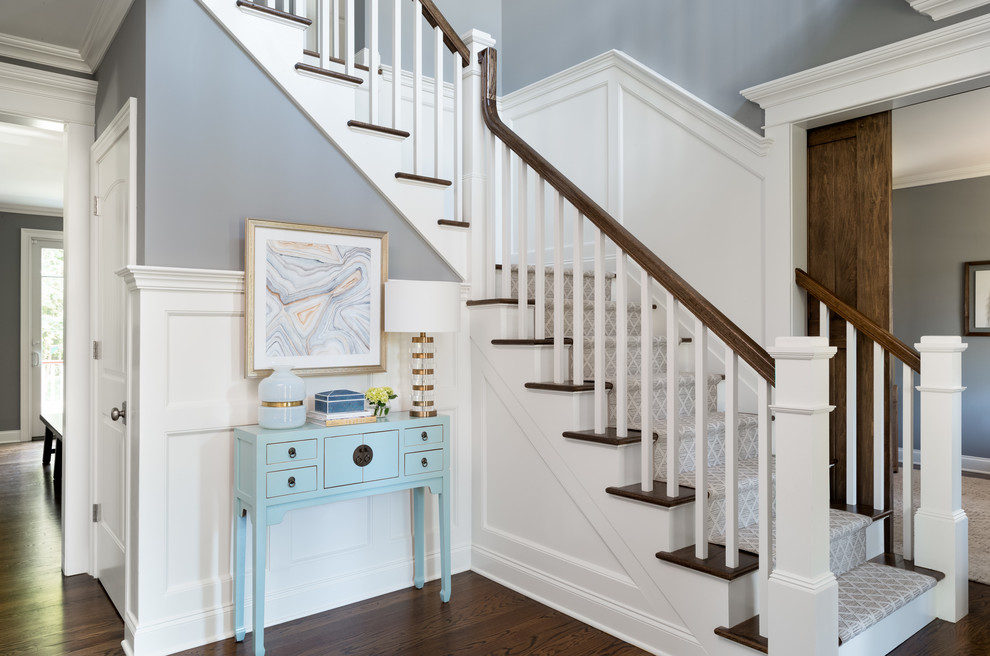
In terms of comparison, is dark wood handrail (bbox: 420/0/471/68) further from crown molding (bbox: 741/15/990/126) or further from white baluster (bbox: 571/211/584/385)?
crown molding (bbox: 741/15/990/126)

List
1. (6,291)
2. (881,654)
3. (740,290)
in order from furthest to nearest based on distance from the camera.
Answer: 1. (6,291)
2. (740,290)
3. (881,654)

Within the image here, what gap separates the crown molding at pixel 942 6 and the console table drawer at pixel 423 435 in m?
2.60

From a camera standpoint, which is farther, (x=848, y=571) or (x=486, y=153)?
(x=486, y=153)

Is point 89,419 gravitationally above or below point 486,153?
below

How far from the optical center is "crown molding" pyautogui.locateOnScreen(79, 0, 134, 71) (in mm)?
2670

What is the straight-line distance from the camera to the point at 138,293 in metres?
2.40

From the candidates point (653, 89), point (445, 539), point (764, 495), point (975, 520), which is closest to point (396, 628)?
point (445, 539)

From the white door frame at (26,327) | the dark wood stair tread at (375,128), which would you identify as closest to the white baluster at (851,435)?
the dark wood stair tread at (375,128)

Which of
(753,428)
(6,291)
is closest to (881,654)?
(753,428)

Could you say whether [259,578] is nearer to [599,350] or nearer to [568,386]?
[568,386]

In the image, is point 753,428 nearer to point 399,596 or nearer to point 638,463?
point 638,463

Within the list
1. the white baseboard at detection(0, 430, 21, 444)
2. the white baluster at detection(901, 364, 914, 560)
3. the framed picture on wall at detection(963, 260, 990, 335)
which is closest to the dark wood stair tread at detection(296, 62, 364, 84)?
the white baluster at detection(901, 364, 914, 560)

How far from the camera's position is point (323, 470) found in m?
2.50

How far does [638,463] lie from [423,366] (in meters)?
0.95
